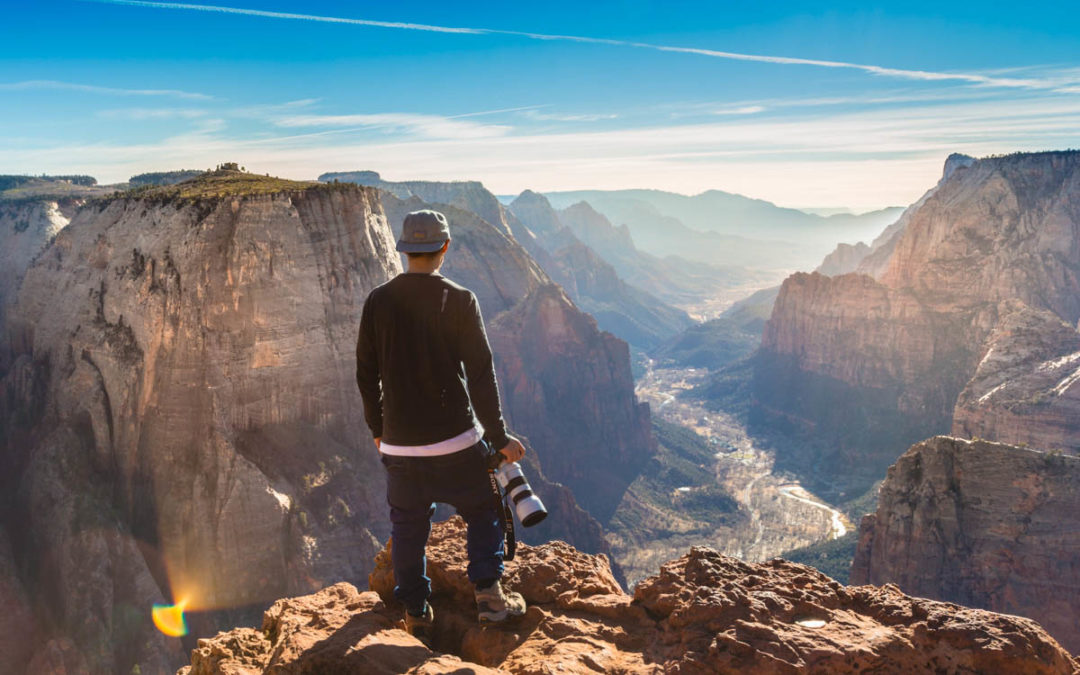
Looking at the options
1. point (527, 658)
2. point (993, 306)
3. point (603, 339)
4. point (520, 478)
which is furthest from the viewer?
point (603, 339)

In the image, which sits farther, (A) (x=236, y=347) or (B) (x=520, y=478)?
(A) (x=236, y=347)

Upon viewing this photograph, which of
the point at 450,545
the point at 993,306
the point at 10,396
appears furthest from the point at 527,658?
the point at 993,306

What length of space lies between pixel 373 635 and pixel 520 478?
200 cm

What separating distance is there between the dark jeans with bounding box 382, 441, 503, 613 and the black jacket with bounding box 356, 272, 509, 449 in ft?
0.95

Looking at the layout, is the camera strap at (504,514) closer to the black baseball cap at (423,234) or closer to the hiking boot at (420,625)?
the hiking boot at (420,625)

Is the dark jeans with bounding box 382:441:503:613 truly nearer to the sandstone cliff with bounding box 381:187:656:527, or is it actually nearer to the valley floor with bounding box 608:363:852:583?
the valley floor with bounding box 608:363:852:583

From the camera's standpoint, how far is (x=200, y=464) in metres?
31.7

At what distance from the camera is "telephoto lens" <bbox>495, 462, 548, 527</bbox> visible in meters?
6.46

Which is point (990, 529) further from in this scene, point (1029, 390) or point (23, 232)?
point (23, 232)

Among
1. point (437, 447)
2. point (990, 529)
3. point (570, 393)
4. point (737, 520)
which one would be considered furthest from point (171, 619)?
point (570, 393)

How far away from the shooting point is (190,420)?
32125 mm

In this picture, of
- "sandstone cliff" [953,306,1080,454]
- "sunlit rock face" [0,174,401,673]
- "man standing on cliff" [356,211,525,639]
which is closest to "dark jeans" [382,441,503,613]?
"man standing on cliff" [356,211,525,639]

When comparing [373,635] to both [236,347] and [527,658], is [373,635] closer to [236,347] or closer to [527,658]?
[527,658]

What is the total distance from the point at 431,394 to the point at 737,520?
7381cm
